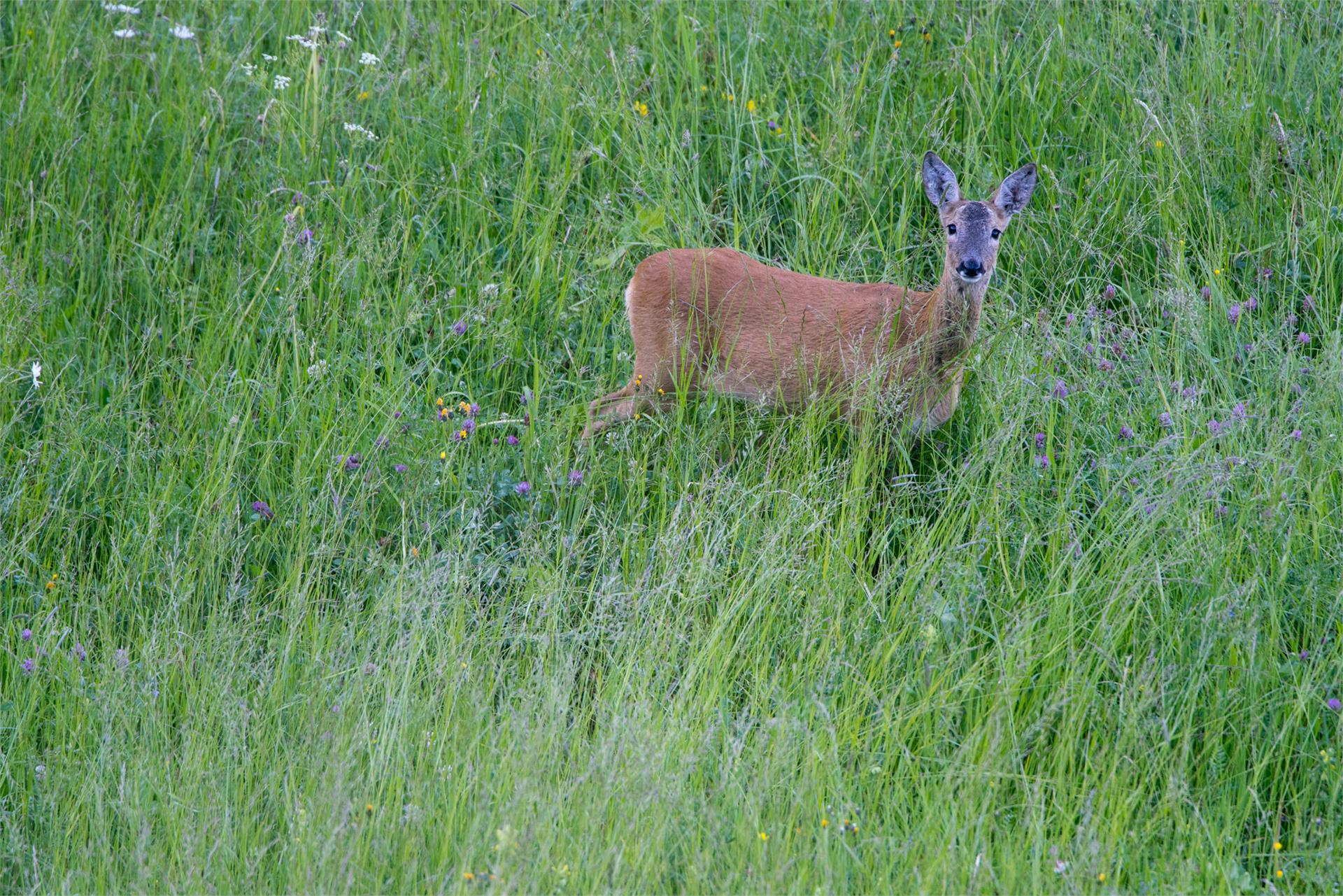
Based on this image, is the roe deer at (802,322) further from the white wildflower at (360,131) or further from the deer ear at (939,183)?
the white wildflower at (360,131)

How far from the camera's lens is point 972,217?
169 inches

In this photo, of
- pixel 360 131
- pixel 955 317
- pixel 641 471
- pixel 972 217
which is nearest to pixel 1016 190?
pixel 972 217

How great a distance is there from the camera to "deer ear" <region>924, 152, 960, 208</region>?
177 inches

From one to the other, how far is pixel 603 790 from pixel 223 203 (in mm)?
3373

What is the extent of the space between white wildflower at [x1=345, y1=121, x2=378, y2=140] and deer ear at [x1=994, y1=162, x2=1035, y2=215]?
96.9 inches

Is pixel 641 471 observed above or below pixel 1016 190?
below

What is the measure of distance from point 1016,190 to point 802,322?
34.2 inches

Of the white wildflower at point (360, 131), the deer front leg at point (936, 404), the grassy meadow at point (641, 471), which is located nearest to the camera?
the grassy meadow at point (641, 471)

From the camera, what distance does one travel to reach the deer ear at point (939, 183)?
4484 mm

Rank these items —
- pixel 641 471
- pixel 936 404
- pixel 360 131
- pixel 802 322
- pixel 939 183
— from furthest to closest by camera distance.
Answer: pixel 360 131 → pixel 939 183 → pixel 802 322 → pixel 936 404 → pixel 641 471

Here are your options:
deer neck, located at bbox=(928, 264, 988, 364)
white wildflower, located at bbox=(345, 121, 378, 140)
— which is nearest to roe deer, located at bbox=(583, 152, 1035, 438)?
deer neck, located at bbox=(928, 264, 988, 364)

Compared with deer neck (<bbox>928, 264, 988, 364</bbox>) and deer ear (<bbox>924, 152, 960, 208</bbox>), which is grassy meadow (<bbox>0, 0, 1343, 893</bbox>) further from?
deer ear (<bbox>924, 152, 960, 208</bbox>)

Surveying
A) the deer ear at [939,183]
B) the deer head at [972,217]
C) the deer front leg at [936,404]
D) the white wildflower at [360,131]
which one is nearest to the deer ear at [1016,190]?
the deer head at [972,217]

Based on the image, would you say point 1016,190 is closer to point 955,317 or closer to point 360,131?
point 955,317
